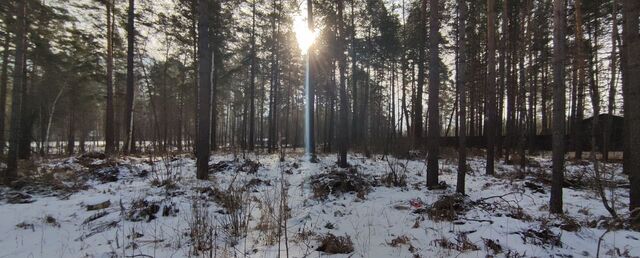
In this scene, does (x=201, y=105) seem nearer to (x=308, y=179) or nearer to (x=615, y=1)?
(x=308, y=179)

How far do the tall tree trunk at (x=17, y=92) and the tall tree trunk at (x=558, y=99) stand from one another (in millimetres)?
11001

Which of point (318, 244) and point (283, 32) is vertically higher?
point (283, 32)

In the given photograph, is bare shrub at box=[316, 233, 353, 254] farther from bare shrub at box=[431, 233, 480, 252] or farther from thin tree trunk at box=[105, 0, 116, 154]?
thin tree trunk at box=[105, 0, 116, 154]

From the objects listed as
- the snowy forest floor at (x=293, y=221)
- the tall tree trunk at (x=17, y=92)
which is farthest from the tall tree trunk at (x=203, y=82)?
the tall tree trunk at (x=17, y=92)

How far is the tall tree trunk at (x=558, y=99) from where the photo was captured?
565 cm

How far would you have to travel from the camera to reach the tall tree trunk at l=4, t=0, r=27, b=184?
711cm

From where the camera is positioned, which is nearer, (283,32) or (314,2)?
(314,2)

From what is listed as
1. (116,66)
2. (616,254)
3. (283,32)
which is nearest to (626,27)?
(616,254)

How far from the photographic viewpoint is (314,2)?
44.6 ft

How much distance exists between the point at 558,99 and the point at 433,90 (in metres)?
2.54

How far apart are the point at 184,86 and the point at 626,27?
66.1 feet

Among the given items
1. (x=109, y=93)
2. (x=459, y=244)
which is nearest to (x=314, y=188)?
(x=459, y=244)

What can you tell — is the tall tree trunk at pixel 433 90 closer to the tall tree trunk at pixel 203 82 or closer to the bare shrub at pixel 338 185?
the bare shrub at pixel 338 185

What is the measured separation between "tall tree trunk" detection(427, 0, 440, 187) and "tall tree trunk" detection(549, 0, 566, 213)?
2349mm
